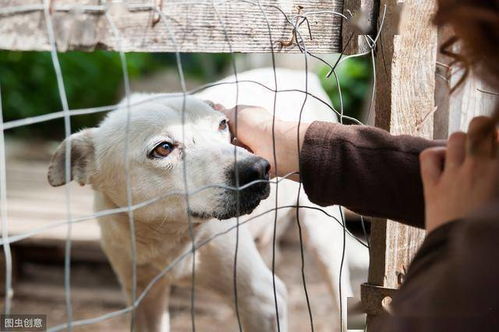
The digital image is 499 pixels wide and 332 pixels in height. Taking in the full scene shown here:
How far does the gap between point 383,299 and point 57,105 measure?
6.67 metres

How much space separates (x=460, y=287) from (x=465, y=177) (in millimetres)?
274

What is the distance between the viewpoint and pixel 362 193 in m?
1.75

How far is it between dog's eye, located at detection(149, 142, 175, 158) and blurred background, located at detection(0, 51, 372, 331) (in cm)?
210

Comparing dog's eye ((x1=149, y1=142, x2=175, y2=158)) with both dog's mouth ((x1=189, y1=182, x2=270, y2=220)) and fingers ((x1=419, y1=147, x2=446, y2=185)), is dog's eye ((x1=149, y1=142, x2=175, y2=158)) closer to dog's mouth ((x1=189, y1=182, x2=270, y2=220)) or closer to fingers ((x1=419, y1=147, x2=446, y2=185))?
dog's mouth ((x1=189, y1=182, x2=270, y2=220))

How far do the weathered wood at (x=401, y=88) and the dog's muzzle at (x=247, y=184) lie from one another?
360mm

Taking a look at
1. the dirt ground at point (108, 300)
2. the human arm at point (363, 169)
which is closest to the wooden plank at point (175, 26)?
the human arm at point (363, 169)

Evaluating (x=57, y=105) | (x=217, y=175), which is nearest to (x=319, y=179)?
(x=217, y=175)

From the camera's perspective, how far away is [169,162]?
7.64 feet

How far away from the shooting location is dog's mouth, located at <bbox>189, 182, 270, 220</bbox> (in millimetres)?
2077

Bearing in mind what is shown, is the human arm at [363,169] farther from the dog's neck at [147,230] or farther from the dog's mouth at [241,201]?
the dog's neck at [147,230]

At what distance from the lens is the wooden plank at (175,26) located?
1.56 m

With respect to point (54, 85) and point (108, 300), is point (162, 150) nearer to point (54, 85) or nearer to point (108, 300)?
point (108, 300)

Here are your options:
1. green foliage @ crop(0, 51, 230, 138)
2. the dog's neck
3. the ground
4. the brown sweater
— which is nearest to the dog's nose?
the brown sweater

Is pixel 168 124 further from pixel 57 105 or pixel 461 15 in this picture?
pixel 57 105
